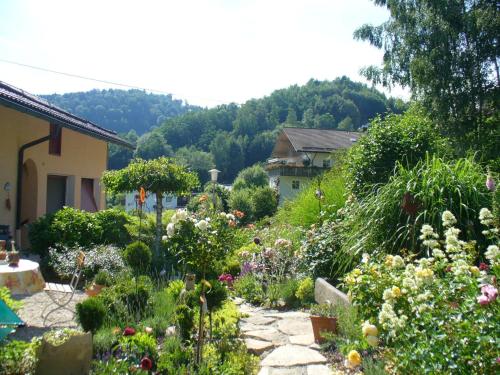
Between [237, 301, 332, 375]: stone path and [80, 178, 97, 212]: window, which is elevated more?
[80, 178, 97, 212]: window

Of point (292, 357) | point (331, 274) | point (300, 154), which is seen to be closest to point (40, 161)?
point (331, 274)

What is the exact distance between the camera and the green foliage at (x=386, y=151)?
8352 mm

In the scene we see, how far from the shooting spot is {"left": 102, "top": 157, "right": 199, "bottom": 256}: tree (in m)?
9.81

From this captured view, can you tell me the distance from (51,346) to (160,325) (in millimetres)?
1480

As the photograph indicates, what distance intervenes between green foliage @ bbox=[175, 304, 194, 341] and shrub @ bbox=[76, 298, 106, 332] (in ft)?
2.10

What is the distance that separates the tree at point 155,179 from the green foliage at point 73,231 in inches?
30.2

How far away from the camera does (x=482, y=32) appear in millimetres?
12883

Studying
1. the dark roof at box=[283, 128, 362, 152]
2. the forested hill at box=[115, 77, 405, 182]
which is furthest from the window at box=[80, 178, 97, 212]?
the forested hill at box=[115, 77, 405, 182]

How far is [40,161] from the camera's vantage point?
42.1ft

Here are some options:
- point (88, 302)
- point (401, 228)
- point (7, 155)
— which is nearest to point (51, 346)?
point (88, 302)

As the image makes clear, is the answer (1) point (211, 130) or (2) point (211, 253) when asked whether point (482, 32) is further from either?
(1) point (211, 130)

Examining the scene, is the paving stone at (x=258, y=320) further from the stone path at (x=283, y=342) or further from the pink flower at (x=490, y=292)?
the pink flower at (x=490, y=292)

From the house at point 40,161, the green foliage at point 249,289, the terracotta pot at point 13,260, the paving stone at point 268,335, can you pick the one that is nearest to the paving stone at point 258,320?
Answer: the paving stone at point 268,335

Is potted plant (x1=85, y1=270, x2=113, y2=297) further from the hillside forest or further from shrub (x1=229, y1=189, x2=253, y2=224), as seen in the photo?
the hillside forest
